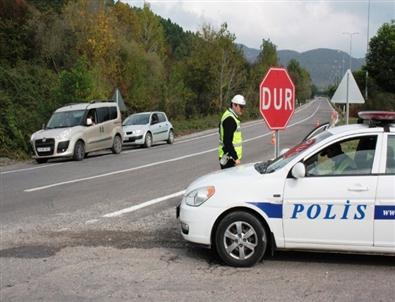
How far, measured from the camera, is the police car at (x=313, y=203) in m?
5.75

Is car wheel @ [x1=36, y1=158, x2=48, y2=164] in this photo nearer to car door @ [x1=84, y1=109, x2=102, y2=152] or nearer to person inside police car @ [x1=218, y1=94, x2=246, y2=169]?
Answer: car door @ [x1=84, y1=109, x2=102, y2=152]

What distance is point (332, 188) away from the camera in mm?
5805

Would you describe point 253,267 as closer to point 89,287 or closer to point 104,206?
point 89,287

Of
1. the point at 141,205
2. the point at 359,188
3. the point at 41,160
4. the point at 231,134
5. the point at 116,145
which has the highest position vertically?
the point at 231,134

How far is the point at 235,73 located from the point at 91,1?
24.1 meters

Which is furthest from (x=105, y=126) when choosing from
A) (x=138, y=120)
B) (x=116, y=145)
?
(x=138, y=120)

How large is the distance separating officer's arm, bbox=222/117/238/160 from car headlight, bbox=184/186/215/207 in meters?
1.85

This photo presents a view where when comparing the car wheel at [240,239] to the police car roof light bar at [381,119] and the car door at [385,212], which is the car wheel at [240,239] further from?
the police car roof light bar at [381,119]

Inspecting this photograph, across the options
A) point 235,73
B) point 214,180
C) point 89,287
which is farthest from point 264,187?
point 235,73

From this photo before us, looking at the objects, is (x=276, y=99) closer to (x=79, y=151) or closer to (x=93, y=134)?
(x=79, y=151)

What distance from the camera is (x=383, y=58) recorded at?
53781mm

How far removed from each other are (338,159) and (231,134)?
224 centimetres

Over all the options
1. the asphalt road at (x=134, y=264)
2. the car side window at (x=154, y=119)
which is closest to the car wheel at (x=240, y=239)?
the asphalt road at (x=134, y=264)

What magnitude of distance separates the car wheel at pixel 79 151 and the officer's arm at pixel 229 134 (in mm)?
12015
